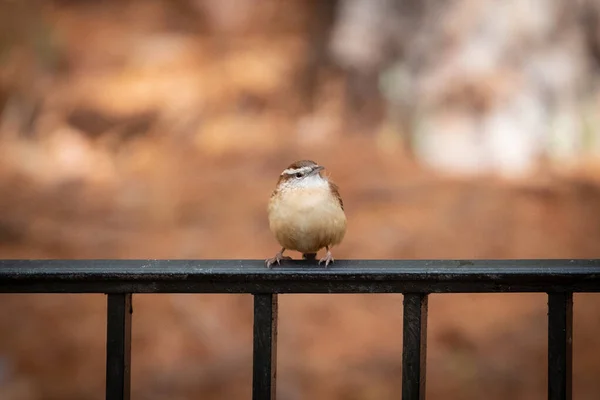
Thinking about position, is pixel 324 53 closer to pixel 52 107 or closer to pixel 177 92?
pixel 177 92

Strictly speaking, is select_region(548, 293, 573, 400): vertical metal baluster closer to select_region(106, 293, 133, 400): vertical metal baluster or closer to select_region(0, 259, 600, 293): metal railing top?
select_region(0, 259, 600, 293): metal railing top

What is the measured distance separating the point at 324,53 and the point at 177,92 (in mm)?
1042

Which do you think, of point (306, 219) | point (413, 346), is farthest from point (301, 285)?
point (306, 219)

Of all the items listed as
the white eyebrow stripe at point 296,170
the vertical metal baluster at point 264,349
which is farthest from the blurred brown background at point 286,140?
the vertical metal baluster at point 264,349

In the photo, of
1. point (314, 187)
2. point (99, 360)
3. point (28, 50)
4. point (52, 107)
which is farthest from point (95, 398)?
point (314, 187)

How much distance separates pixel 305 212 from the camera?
6.61ft

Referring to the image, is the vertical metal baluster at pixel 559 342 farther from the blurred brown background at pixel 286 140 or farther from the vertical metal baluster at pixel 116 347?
the blurred brown background at pixel 286 140

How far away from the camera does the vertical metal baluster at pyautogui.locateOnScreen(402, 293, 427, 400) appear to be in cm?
109

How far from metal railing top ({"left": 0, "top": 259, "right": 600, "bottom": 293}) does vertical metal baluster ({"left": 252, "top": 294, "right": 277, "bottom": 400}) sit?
0.07 feet

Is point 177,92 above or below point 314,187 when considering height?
above

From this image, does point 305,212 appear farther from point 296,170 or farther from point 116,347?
point 116,347

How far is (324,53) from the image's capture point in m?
5.70

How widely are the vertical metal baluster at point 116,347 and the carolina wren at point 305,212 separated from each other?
0.94 m

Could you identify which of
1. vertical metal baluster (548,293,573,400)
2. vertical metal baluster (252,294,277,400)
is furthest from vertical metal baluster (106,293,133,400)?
vertical metal baluster (548,293,573,400)
